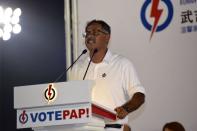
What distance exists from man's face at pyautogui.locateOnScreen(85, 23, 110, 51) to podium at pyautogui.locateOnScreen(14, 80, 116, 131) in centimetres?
68

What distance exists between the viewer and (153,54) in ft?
12.3

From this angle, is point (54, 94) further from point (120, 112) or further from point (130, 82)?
Result: point (130, 82)

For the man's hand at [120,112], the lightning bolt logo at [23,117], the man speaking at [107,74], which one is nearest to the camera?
the lightning bolt logo at [23,117]

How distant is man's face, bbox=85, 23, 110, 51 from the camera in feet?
9.99

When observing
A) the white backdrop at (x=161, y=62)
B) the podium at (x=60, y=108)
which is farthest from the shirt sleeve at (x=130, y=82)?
the white backdrop at (x=161, y=62)

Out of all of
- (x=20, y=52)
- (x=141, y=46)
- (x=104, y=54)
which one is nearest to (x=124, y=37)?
(x=141, y=46)

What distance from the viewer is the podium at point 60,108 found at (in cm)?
228

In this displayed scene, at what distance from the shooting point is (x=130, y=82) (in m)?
3.00

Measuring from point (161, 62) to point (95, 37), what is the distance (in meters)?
0.82

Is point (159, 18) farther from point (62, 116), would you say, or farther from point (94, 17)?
point (62, 116)

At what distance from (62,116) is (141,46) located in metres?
1.61

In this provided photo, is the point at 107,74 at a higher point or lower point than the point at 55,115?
higher

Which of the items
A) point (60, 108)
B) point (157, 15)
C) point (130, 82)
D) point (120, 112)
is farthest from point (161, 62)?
point (60, 108)

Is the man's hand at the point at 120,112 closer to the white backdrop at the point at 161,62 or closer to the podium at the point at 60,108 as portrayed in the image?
the podium at the point at 60,108
